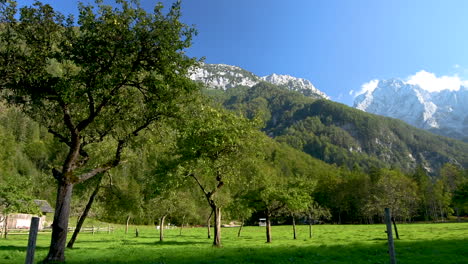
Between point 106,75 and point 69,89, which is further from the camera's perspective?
point 106,75

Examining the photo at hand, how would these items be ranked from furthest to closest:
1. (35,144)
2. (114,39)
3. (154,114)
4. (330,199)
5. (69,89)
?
(35,144)
(330,199)
(154,114)
(114,39)
(69,89)

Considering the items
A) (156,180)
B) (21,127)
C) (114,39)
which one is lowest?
(156,180)

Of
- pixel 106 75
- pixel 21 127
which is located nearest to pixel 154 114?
pixel 106 75

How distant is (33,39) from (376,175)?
5294 inches

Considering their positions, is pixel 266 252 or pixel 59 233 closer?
pixel 59 233

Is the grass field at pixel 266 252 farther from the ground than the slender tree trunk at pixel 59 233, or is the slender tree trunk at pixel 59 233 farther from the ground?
the slender tree trunk at pixel 59 233

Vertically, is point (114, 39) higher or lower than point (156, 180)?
higher

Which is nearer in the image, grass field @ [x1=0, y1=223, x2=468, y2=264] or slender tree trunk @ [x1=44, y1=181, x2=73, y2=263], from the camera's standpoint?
slender tree trunk @ [x1=44, y1=181, x2=73, y2=263]

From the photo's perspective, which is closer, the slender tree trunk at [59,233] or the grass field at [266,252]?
the slender tree trunk at [59,233]

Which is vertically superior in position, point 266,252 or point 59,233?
point 59,233

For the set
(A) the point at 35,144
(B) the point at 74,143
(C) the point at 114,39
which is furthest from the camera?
(A) the point at 35,144

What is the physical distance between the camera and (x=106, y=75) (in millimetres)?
19297

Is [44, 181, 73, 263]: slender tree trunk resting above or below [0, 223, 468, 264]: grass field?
above

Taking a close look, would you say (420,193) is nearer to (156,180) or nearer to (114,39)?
(156,180)
